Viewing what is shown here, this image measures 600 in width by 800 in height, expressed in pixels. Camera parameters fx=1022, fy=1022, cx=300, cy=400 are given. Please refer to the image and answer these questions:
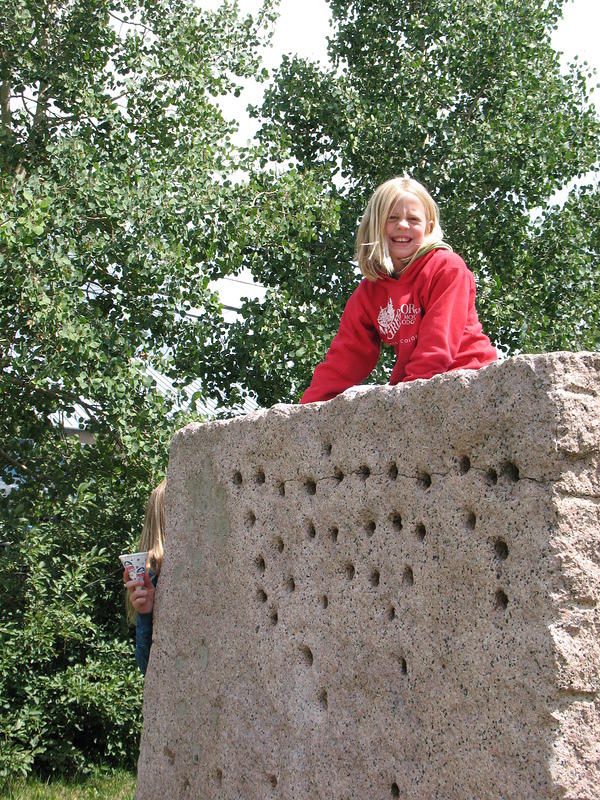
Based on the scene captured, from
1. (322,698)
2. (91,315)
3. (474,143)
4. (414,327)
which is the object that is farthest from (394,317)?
(474,143)

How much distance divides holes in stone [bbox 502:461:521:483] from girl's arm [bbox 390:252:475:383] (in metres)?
0.59

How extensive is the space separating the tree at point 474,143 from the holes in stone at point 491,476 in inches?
192

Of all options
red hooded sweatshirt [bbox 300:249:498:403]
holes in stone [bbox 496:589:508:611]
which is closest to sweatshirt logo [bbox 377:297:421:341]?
red hooded sweatshirt [bbox 300:249:498:403]

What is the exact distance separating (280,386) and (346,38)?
3303 millimetres

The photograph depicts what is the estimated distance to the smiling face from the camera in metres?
3.53

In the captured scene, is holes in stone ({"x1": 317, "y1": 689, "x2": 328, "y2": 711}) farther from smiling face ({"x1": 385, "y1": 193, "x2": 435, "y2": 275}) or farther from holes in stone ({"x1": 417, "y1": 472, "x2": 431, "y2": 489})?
smiling face ({"x1": 385, "y1": 193, "x2": 435, "y2": 275})

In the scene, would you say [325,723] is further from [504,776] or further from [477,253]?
[477,253]

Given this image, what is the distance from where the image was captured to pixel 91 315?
20.7 feet

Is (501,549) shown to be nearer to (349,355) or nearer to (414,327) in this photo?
(414,327)

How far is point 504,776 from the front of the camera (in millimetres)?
2525

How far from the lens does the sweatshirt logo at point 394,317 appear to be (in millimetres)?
3420

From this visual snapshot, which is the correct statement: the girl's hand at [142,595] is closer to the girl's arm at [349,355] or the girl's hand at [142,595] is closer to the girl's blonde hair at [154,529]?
the girl's blonde hair at [154,529]

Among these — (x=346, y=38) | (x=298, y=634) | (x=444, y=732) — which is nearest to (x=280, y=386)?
(x=346, y=38)

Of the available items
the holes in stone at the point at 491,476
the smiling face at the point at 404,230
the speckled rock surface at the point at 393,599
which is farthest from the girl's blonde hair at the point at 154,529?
the holes in stone at the point at 491,476
